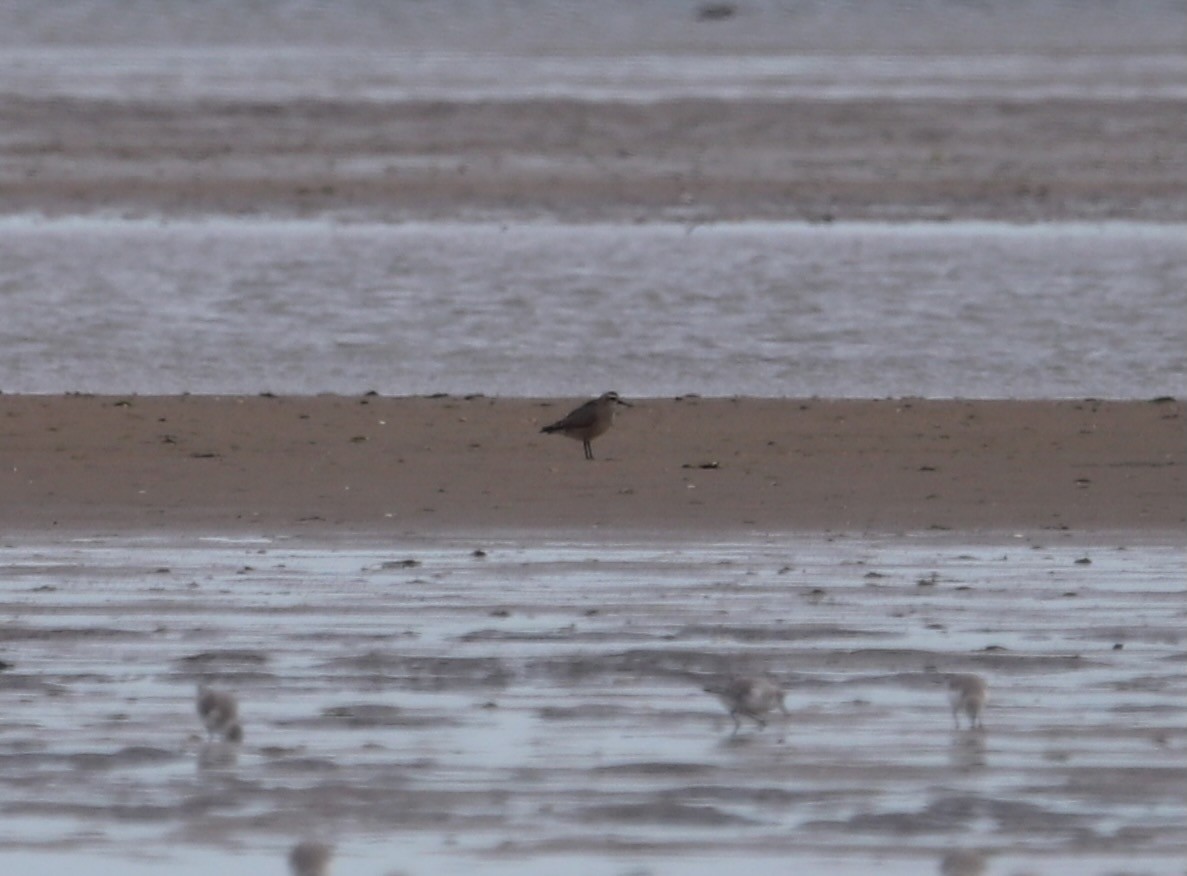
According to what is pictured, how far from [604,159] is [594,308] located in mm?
9882

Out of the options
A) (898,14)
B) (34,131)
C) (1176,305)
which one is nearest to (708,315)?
(1176,305)

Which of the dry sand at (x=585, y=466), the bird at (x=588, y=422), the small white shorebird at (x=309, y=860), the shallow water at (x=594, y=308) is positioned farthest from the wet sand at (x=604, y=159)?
the small white shorebird at (x=309, y=860)

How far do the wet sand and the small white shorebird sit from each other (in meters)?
18.1

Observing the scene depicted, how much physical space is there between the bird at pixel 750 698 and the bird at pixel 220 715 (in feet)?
4.18

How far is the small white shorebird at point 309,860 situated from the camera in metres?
5.92

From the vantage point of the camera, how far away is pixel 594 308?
Result: 61.3 ft

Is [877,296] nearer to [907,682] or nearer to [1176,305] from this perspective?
[1176,305]

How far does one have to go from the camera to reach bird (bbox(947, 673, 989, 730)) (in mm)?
7074

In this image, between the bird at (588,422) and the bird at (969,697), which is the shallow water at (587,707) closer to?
the bird at (969,697)

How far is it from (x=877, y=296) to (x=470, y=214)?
6.25 m

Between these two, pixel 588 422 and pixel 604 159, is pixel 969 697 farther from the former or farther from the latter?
pixel 604 159

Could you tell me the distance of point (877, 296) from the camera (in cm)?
1902

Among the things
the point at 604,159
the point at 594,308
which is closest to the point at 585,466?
the point at 594,308

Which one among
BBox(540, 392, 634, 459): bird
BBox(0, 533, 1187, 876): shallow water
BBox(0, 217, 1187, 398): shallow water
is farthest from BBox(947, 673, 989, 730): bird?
BBox(0, 217, 1187, 398): shallow water
